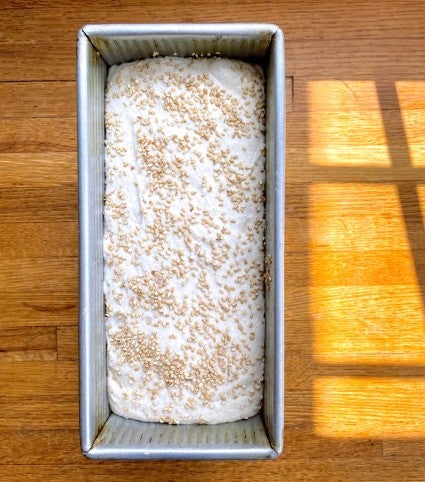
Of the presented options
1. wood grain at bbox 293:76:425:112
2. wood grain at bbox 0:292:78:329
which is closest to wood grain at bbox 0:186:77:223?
wood grain at bbox 0:292:78:329

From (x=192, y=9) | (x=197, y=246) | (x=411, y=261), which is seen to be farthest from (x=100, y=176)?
(x=411, y=261)

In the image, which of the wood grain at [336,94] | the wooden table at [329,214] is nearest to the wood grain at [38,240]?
the wooden table at [329,214]

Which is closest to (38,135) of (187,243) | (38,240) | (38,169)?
(38,169)

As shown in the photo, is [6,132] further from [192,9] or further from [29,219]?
[192,9]

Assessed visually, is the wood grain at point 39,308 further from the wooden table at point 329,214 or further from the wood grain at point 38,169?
the wood grain at point 38,169

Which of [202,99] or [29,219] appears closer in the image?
[202,99]

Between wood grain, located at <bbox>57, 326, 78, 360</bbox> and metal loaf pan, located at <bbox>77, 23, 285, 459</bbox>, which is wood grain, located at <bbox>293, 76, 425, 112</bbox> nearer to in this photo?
metal loaf pan, located at <bbox>77, 23, 285, 459</bbox>

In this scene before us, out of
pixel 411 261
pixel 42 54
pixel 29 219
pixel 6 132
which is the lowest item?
pixel 411 261
